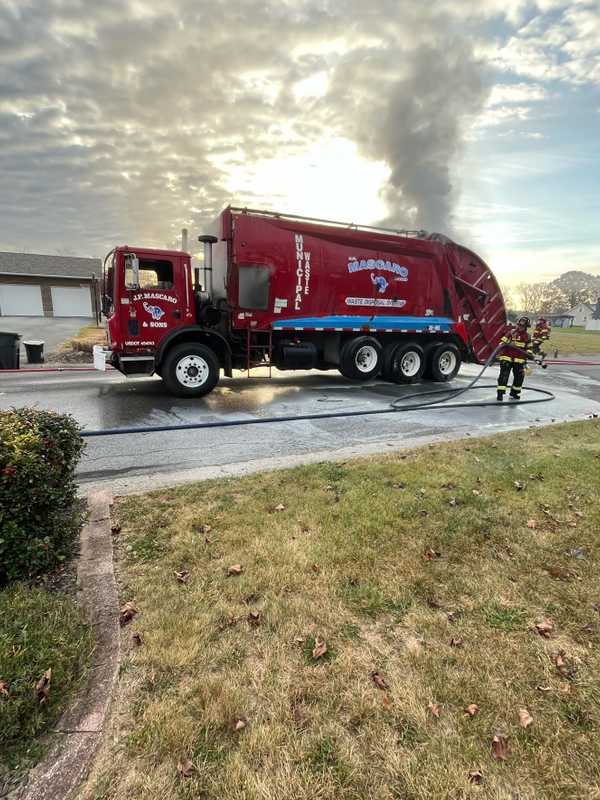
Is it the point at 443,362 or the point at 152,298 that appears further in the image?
the point at 443,362

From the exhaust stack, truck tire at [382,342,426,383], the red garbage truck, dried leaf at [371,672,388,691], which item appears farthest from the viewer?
truck tire at [382,342,426,383]

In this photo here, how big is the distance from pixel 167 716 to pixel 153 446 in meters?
4.10

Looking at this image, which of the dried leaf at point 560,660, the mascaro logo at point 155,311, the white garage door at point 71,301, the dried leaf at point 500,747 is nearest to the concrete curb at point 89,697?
the dried leaf at point 500,747

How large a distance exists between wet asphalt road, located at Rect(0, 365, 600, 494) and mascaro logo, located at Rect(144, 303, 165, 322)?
5.08ft

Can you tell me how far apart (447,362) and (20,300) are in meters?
33.0

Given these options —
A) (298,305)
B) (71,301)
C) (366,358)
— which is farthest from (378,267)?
(71,301)

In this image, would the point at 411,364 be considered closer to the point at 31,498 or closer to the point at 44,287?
the point at 31,498

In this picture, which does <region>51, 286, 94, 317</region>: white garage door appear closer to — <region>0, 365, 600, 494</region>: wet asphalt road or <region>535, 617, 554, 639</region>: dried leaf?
<region>0, 365, 600, 494</region>: wet asphalt road

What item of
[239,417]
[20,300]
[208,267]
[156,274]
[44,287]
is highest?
[44,287]

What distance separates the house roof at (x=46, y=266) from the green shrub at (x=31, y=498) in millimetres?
34066

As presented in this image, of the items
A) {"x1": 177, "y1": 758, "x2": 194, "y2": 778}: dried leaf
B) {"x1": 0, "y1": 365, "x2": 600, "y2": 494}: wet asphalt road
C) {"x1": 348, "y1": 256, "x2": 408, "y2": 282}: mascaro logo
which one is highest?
{"x1": 348, "y1": 256, "x2": 408, "y2": 282}: mascaro logo

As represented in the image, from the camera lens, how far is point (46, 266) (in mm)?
33250

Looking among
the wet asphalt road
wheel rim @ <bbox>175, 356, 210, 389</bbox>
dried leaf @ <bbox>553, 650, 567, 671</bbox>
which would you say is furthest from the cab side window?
dried leaf @ <bbox>553, 650, 567, 671</bbox>

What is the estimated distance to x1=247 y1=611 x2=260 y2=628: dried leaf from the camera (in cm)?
236
